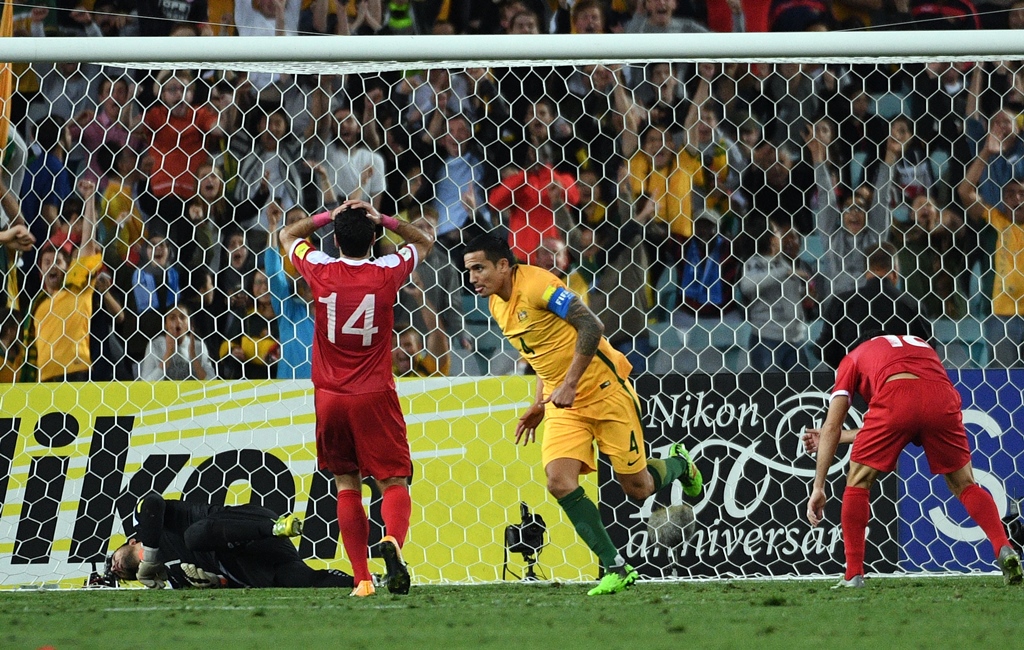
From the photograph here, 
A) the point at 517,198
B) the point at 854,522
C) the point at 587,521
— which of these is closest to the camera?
the point at 854,522

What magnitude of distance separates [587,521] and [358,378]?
46.3 inches

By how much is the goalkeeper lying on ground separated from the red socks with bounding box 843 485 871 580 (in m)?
2.42

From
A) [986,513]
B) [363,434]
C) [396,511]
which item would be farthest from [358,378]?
[986,513]

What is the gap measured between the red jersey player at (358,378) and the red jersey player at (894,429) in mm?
1750

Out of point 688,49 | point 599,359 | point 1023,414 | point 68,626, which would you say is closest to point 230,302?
point 599,359

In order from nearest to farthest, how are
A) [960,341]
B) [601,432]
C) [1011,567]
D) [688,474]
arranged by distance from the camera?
[1011,567]
[601,432]
[688,474]
[960,341]

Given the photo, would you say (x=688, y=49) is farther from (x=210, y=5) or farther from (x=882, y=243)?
(x=210, y=5)

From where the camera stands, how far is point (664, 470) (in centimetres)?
582

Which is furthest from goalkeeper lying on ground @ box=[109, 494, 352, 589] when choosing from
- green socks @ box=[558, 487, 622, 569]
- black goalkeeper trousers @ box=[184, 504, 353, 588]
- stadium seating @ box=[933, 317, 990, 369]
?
stadium seating @ box=[933, 317, 990, 369]

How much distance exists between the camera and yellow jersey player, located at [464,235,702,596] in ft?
Answer: 17.1

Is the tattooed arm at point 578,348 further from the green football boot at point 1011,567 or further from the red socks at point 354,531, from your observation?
the green football boot at point 1011,567

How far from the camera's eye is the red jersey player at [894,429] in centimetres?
512

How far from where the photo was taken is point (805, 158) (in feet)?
25.8

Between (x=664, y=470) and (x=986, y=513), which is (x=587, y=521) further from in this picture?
(x=986, y=513)
